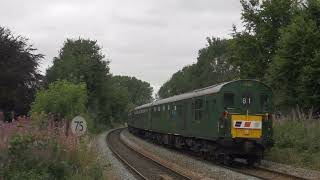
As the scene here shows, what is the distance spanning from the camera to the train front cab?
21906 millimetres

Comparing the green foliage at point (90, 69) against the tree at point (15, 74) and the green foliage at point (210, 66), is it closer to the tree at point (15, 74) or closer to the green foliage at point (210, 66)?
the tree at point (15, 74)

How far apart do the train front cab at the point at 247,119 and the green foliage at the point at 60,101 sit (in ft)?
38.3

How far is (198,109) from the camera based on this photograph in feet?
83.4

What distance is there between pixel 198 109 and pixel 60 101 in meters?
10.4

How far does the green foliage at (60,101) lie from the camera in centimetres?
3238

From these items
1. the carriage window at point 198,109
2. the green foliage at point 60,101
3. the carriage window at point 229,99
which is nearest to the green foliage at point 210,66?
the green foliage at point 60,101

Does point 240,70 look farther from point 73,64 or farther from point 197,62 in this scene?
point 197,62

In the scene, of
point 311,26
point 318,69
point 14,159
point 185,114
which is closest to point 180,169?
point 185,114

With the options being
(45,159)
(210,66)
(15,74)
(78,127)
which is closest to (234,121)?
(78,127)

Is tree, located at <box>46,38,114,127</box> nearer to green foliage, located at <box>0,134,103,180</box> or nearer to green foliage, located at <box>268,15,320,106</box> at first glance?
green foliage, located at <box>268,15,320,106</box>

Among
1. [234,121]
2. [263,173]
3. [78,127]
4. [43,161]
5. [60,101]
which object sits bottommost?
[263,173]

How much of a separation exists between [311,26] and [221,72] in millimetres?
80960

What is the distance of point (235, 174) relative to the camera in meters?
19.4

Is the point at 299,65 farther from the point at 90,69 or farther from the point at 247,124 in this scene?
the point at 90,69
